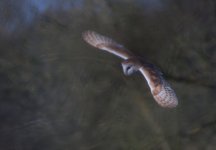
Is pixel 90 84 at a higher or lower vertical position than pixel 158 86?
higher

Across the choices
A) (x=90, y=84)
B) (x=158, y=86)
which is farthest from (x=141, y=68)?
(x=90, y=84)

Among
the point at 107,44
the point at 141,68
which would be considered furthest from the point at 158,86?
the point at 107,44

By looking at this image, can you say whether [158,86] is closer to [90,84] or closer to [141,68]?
[141,68]

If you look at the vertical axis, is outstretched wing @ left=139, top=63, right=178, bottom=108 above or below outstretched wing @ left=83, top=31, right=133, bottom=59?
below

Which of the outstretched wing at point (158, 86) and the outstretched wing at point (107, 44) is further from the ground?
the outstretched wing at point (107, 44)
